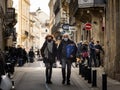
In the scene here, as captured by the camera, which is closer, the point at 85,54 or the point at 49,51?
the point at 49,51

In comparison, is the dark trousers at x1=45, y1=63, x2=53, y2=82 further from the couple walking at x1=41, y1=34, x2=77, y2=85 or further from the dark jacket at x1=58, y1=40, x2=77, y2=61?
the dark jacket at x1=58, y1=40, x2=77, y2=61

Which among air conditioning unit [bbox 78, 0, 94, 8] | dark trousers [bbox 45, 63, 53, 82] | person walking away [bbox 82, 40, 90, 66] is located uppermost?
air conditioning unit [bbox 78, 0, 94, 8]

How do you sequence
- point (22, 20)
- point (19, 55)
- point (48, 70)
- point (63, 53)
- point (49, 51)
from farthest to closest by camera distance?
1. point (22, 20)
2. point (19, 55)
3. point (48, 70)
4. point (49, 51)
5. point (63, 53)

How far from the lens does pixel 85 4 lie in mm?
41844

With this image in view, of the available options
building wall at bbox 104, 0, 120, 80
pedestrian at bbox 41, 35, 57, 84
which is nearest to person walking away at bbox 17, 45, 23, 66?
building wall at bbox 104, 0, 120, 80

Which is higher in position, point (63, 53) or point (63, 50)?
point (63, 50)

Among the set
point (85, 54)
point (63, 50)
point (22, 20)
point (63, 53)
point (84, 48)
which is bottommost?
point (85, 54)

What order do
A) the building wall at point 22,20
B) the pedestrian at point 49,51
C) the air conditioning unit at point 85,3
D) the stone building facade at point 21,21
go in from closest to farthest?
the pedestrian at point 49,51
the air conditioning unit at point 85,3
the stone building facade at point 21,21
the building wall at point 22,20

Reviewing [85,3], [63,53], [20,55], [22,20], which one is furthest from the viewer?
[22,20]

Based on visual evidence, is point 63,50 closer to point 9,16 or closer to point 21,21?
point 9,16

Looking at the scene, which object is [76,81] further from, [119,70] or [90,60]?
[90,60]

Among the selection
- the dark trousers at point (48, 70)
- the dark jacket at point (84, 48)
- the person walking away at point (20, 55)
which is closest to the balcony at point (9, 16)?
the person walking away at point (20, 55)

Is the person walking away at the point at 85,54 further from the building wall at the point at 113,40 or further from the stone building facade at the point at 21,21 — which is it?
the stone building facade at the point at 21,21

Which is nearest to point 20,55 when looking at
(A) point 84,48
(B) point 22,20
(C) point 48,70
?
(A) point 84,48
